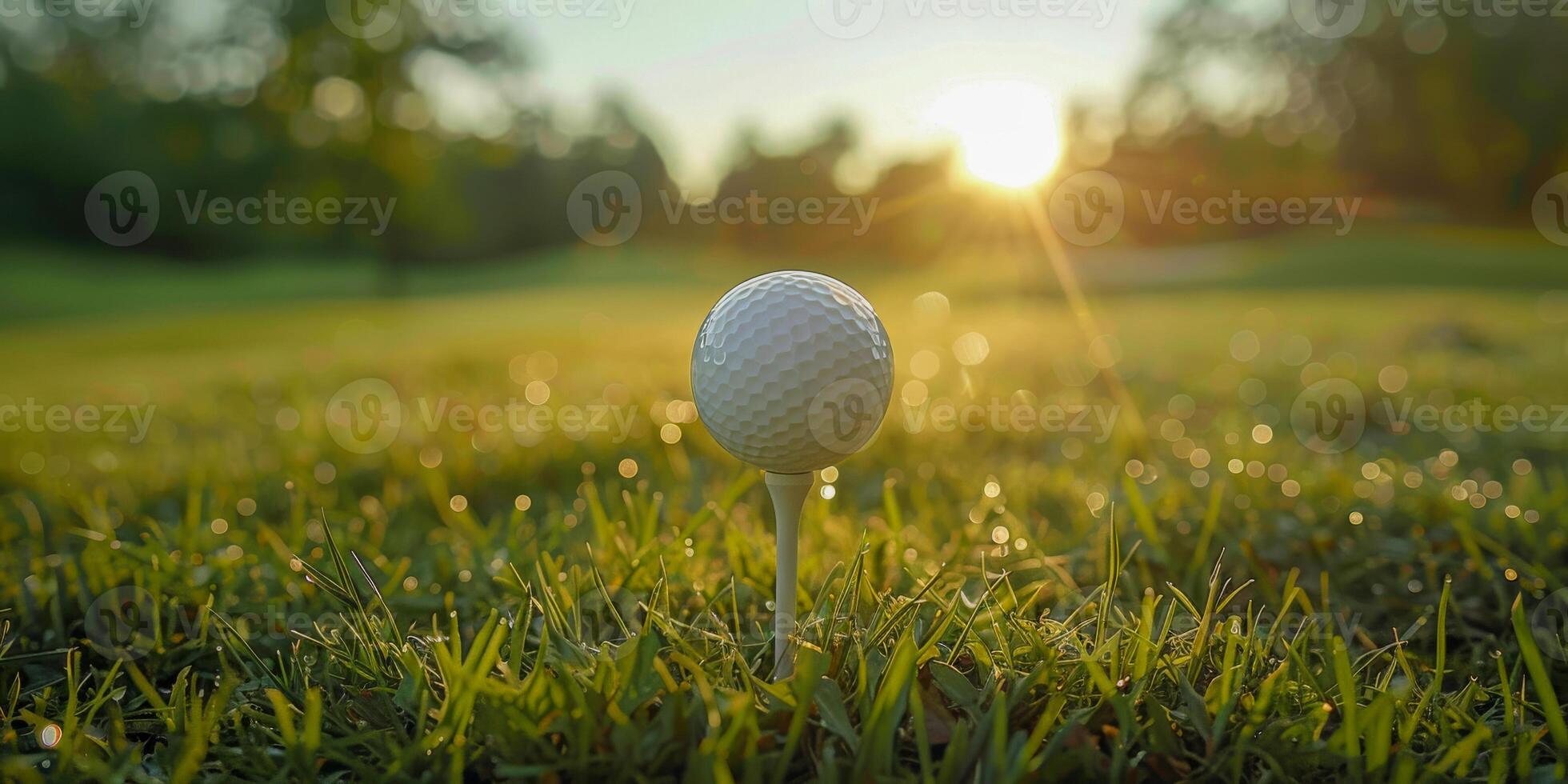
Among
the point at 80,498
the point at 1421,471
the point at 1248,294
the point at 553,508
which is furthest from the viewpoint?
the point at 1248,294

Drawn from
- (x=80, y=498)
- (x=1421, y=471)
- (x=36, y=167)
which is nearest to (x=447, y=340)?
(x=80, y=498)

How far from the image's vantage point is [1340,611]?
7.45 feet

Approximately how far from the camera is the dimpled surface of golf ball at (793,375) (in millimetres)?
1572

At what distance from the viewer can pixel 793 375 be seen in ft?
5.15

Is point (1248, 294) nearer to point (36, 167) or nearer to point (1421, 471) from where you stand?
point (1421, 471)

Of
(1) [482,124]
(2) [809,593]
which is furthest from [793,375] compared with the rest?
(1) [482,124]

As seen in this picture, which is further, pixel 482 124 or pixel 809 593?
pixel 482 124

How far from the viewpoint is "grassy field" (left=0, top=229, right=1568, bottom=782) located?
1439mm

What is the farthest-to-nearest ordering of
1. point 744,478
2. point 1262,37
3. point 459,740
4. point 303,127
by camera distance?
point 1262,37 < point 303,127 < point 744,478 < point 459,740

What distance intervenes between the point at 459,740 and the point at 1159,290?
1965 centimetres

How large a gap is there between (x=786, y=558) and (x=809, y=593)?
462 mm

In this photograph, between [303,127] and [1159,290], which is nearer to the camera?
[1159,290]

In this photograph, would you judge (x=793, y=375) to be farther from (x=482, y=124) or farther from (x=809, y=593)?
(x=482, y=124)

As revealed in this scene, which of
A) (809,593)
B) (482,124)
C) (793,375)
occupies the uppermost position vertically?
(482,124)
